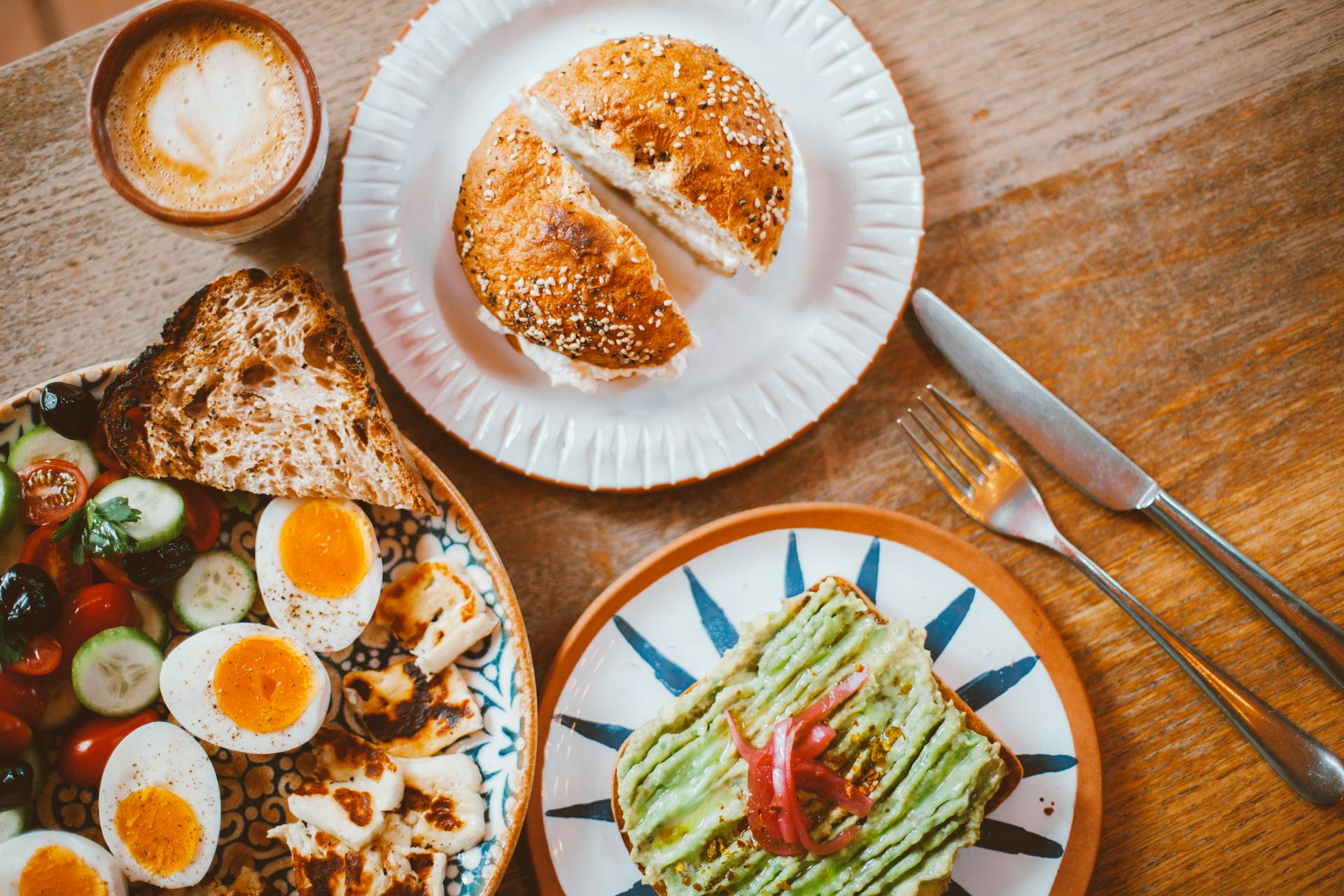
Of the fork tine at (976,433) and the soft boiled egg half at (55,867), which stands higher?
the fork tine at (976,433)

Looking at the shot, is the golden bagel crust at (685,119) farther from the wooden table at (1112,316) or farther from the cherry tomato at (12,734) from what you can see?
the cherry tomato at (12,734)

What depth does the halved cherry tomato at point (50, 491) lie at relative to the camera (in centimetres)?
193

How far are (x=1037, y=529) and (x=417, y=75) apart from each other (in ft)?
6.94

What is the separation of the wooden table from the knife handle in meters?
0.07

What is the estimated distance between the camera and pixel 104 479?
2012mm

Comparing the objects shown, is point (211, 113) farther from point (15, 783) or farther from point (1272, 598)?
point (1272, 598)

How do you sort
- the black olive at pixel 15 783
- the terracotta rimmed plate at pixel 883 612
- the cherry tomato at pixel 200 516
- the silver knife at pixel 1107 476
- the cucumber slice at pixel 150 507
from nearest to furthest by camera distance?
the black olive at pixel 15 783, the cucumber slice at pixel 150 507, the cherry tomato at pixel 200 516, the terracotta rimmed plate at pixel 883 612, the silver knife at pixel 1107 476

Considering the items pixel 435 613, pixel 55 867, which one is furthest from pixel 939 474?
pixel 55 867

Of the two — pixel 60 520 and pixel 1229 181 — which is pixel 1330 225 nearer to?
pixel 1229 181

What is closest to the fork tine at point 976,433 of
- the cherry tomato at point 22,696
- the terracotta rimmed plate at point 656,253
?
the terracotta rimmed plate at point 656,253

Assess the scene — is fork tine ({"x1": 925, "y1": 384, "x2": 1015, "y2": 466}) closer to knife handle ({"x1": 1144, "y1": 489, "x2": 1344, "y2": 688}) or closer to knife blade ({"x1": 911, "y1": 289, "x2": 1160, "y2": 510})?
knife blade ({"x1": 911, "y1": 289, "x2": 1160, "y2": 510})

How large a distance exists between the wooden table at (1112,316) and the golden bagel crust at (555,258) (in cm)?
46

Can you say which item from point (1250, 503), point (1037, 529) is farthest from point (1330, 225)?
point (1037, 529)

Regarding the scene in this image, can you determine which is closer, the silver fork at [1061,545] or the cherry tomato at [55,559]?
the cherry tomato at [55,559]
